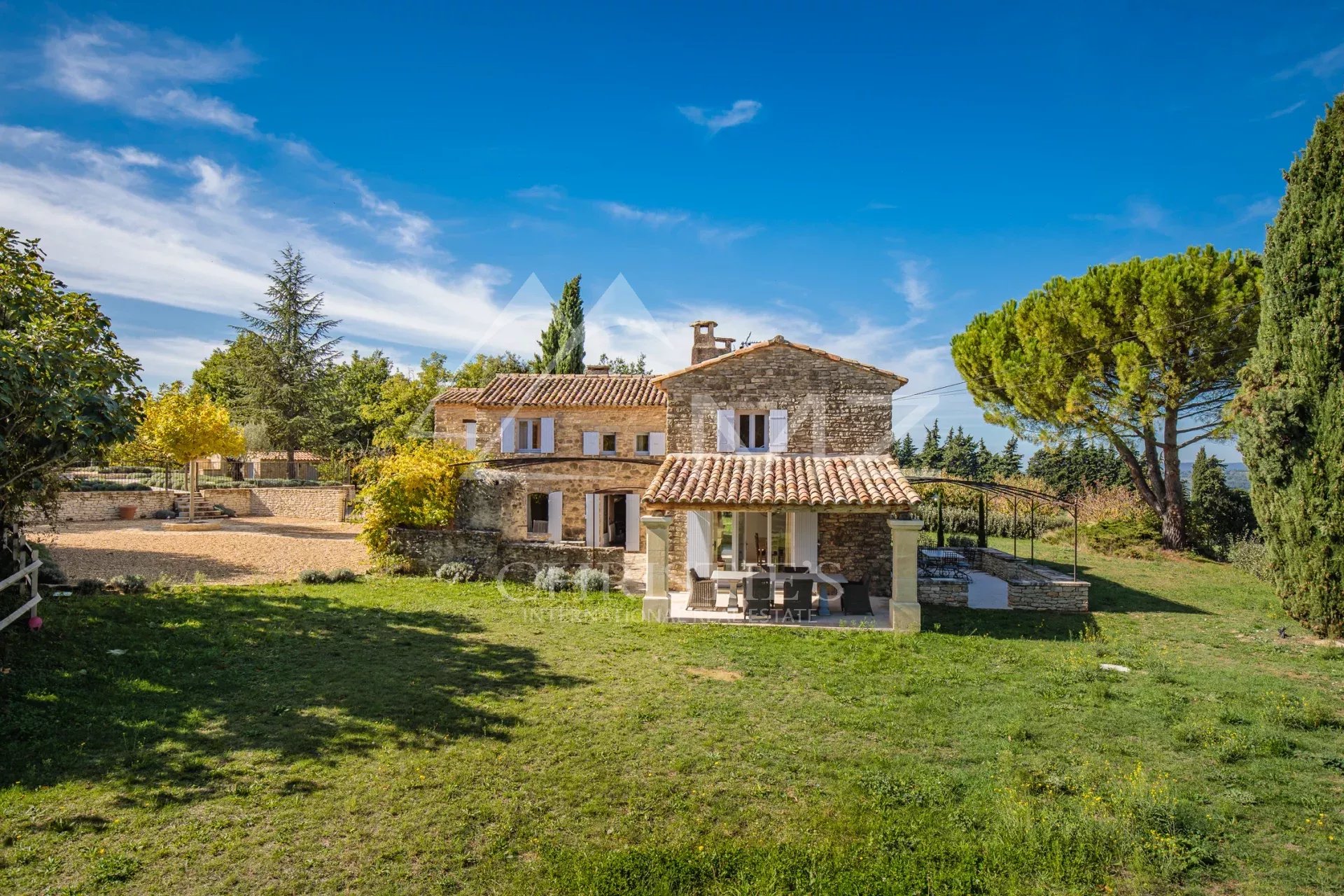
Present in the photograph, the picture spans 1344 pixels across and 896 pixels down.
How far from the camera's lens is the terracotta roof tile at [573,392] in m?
22.1

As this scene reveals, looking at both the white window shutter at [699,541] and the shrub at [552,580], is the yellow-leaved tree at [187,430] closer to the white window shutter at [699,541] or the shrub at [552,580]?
the shrub at [552,580]

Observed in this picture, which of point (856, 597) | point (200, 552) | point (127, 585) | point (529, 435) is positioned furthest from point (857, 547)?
point (200, 552)

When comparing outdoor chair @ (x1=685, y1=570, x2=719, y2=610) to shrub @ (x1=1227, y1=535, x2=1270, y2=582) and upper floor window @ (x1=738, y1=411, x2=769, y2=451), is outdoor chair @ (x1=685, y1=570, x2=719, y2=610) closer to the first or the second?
upper floor window @ (x1=738, y1=411, x2=769, y2=451)

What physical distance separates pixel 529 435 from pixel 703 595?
1204cm

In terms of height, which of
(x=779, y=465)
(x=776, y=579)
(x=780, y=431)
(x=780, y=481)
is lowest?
(x=776, y=579)

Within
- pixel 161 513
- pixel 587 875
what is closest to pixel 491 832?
pixel 587 875

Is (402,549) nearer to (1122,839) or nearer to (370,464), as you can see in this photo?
(370,464)

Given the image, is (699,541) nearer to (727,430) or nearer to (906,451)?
(727,430)

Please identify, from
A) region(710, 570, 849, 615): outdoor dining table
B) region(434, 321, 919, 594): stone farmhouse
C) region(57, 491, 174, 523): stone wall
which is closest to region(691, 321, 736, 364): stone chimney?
region(434, 321, 919, 594): stone farmhouse

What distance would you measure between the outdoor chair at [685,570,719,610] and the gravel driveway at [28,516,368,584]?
9.30 meters

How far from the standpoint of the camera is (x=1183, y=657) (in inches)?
401

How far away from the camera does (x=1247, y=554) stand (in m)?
18.5

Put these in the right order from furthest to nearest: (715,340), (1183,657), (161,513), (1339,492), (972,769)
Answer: (161,513) → (715,340) → (1339,492) → (1183,657) → (972,769)

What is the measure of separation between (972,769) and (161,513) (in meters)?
32.1
